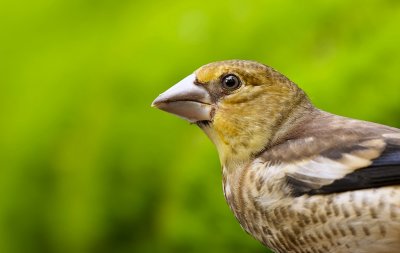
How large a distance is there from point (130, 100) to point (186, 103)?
83 centimetres

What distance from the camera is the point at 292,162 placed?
1.65 metres

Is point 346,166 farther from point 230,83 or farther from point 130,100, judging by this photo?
point 130,100

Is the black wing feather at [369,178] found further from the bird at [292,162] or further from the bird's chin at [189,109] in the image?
the bird's chin at [189,109]

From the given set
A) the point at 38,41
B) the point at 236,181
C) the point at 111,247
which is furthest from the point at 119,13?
the point at 236,181

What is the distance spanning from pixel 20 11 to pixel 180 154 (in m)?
0.68

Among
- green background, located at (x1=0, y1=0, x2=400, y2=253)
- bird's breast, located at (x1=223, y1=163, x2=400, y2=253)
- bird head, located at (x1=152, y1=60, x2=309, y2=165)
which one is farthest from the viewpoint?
green background, located at (x1=0, y1=0, x2=400, y2=253)

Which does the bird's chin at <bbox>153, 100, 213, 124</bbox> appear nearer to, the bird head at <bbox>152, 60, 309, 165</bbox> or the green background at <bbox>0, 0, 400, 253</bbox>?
the bird head at <bbox>152, 60, 309, 165</bbox>

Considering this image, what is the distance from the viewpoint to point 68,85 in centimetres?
262

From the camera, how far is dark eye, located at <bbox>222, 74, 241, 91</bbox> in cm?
178

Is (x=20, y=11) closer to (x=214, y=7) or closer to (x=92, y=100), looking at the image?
(x=92, y=100)

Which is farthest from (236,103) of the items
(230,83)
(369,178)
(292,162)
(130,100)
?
(130,100)

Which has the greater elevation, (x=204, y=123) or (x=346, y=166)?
(x=204, y=123)

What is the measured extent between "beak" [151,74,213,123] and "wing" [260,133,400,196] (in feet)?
0.66

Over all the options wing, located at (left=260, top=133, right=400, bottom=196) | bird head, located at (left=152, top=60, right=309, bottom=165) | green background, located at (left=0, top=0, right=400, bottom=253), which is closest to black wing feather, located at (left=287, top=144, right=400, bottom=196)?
wing, located at (left=260, top=133, right=400, bottom=196)
